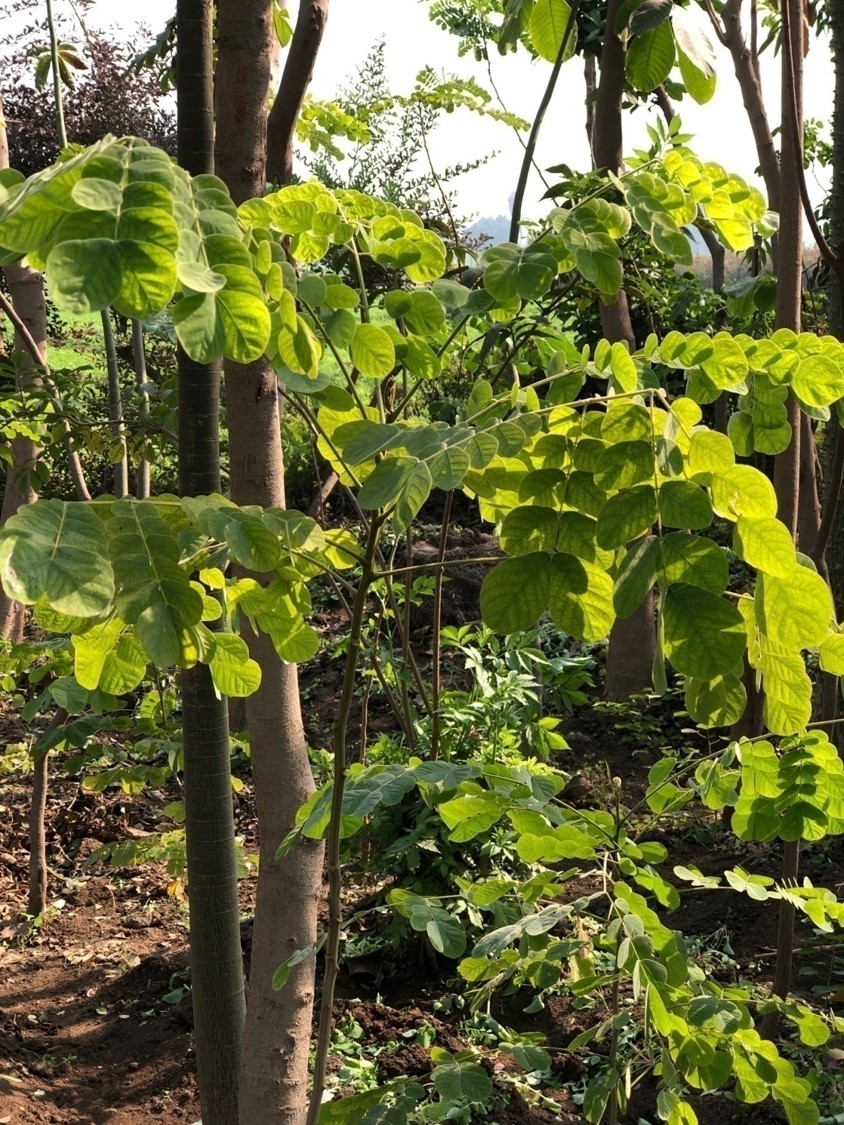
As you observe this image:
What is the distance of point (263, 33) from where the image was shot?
79.2 inches

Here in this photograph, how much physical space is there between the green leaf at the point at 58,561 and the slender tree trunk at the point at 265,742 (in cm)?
105

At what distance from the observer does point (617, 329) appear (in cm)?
595

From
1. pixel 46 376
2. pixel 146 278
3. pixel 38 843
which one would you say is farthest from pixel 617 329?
pixel 146 278

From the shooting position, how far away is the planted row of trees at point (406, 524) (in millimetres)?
974

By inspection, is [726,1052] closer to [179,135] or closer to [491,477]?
[491,477]

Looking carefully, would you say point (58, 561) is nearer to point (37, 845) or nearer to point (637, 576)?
point (637, 576)

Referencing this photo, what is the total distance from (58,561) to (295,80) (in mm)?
2096

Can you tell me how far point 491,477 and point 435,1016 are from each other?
2.51m

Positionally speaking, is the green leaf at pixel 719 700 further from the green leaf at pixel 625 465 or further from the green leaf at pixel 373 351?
the green leaf at pixel 373 351

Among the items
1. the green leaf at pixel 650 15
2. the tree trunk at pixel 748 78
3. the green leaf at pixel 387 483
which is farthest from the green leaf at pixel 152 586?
the tree trunk at pixel 748 78

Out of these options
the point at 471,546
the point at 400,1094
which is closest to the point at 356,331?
the point at 400,1094

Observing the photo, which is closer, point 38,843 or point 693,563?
point 693,563

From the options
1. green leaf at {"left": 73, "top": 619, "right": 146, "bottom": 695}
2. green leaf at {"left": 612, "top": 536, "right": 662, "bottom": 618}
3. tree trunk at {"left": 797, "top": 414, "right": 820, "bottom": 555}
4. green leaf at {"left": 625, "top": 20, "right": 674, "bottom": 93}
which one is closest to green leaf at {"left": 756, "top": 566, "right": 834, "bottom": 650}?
green leaf at {"left": 612, "top": 536, "right": 662, "bottom": 618}

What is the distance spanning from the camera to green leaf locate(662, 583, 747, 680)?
1.06m
